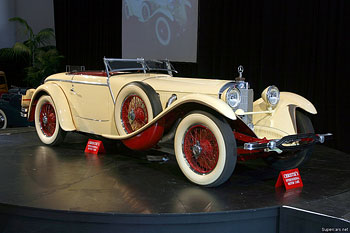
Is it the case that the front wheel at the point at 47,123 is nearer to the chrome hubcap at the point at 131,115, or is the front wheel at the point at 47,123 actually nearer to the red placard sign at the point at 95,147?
the red placard sign at the point at 95,147

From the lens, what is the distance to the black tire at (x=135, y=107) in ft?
12.4

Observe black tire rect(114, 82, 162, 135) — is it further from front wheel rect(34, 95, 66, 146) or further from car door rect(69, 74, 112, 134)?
front wheel rect(34, 95, 66, 146)

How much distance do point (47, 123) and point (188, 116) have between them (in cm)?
218

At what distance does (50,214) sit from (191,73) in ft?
17.7

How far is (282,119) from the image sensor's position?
3.71 m

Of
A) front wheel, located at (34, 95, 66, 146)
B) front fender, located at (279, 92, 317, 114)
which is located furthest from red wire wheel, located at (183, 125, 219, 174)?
front wheel, located at (34, 95, 66, 146)

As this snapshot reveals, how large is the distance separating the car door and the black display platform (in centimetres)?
32

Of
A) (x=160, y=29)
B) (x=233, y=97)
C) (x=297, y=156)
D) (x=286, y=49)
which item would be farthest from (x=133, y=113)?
(x=160, y=29)

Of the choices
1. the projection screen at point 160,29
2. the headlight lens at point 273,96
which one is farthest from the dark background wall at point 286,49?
the headlight lens at point 273,96

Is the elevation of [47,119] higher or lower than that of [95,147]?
higher

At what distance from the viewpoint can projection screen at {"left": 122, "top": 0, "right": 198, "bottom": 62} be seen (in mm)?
7652

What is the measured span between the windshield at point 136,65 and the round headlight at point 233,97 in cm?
146

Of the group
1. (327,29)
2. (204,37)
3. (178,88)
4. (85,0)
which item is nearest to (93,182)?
(178,88)

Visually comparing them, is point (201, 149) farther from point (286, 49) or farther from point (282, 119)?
point (286, 49)
